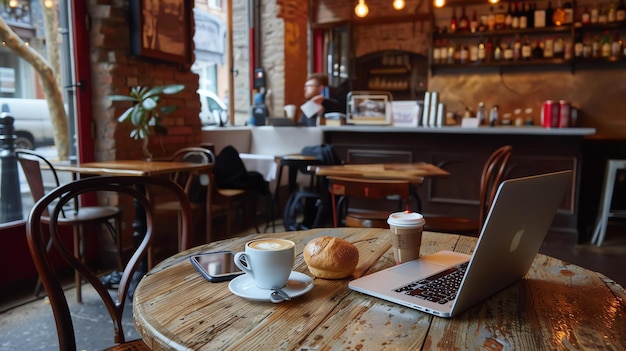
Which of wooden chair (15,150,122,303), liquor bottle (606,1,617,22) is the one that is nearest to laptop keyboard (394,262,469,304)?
wooden chair (15,150,122,303)

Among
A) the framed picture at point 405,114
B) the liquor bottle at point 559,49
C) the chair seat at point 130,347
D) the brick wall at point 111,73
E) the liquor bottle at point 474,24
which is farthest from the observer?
the liquor bottle at point 474,24

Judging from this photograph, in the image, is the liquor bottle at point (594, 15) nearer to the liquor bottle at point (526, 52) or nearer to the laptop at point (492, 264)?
the liquor bottle at point (526, 52)

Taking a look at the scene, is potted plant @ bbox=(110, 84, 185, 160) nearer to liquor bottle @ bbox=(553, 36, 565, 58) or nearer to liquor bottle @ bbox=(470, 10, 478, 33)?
liquor bottle @ bbox=(470, 10, 478, 33)

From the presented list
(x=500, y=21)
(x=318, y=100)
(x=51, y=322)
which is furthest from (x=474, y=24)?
(x=51, y=322)

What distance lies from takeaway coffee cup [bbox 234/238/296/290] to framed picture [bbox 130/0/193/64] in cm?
303

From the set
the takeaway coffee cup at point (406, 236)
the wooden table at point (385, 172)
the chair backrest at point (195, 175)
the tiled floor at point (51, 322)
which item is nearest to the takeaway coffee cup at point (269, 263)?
the takeaway coffee cup at point (406, 236)

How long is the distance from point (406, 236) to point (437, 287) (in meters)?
0.17

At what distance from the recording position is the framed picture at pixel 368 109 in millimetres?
4426

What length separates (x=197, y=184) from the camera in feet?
12.9

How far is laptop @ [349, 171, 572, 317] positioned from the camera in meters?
0.71

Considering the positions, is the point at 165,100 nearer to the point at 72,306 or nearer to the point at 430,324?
the point at 72,306

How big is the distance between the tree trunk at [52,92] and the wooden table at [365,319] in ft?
9.22

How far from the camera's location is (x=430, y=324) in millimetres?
728

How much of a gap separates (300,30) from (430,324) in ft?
22.0
